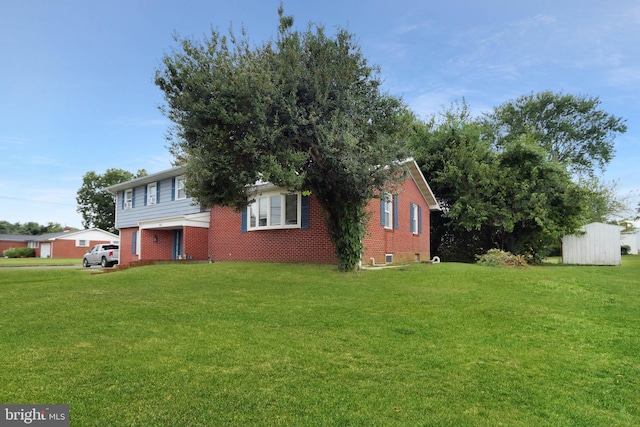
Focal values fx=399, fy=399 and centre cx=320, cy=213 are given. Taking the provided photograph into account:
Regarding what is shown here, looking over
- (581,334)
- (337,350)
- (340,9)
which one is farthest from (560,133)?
(337,350)

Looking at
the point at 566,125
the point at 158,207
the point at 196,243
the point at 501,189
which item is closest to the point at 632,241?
the point at 566,125

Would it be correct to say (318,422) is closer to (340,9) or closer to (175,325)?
(175,325)

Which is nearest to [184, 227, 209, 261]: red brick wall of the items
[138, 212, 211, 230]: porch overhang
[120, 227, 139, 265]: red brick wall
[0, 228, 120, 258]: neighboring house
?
[138, 212, 211, 230]: porch overhang

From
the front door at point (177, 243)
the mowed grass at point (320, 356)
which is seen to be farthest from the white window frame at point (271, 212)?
the front door at point (177, 243)

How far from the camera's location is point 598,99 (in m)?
34.0

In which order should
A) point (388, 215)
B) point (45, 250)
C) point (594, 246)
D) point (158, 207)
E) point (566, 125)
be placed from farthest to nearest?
point (45, 250) → point (566, 125) → point (158, 207) → point (594, 246) → point (388, 215)

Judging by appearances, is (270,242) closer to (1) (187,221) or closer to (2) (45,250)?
(1) (187,221)

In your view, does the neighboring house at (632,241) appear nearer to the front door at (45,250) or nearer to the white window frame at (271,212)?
the white window frame at (271,212)

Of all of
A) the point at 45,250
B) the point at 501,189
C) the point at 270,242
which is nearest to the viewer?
the point at 270,242

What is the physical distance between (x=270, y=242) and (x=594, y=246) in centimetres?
1775

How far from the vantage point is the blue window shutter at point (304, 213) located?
14289 millimetres

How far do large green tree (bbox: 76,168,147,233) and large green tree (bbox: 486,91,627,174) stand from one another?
4559cm

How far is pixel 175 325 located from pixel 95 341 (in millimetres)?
1124

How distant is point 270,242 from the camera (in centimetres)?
1548
